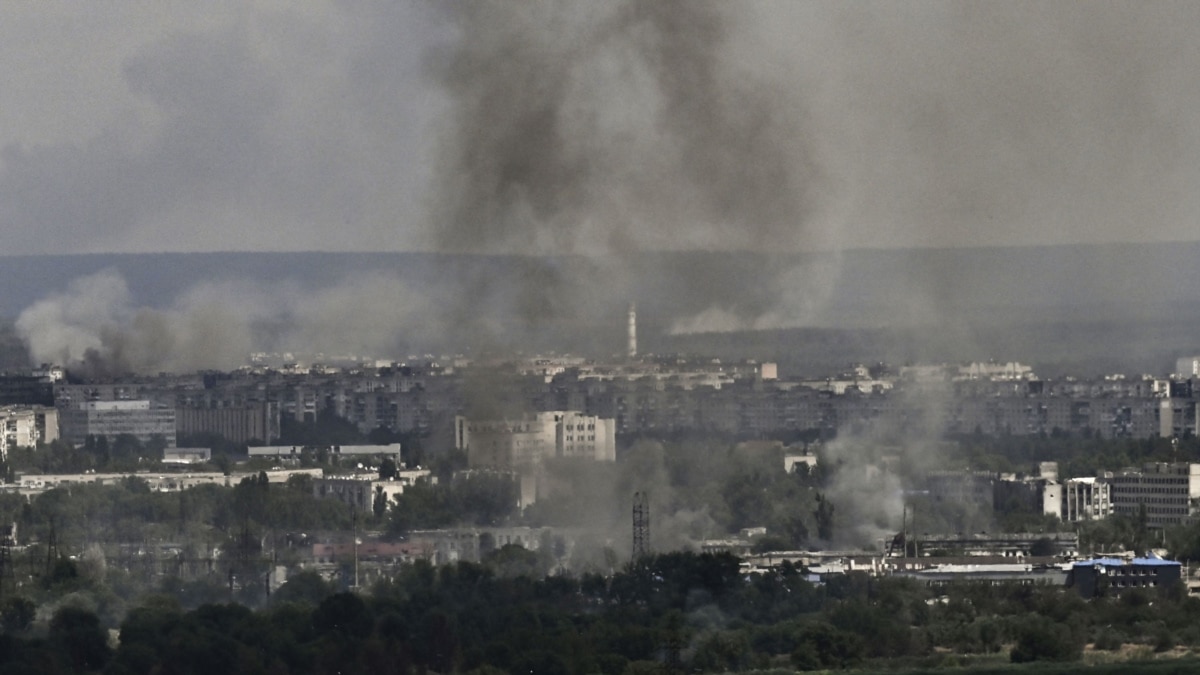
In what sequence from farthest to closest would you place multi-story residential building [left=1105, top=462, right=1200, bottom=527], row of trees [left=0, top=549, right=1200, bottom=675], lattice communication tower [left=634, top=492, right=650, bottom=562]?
multi-story residential building [left=1105, top=462, right=1200, bottom=527]
lattice communication tower [left=634, top=492, right=650, bottom=562]
row of trees [left=0, top=549, right=1200, bottom=675]

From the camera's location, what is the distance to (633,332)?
5628 centimetres

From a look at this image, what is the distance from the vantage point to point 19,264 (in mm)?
127500

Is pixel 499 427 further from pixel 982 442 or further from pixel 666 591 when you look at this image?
pixel 666 591

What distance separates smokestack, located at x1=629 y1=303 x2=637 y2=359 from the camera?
54.7 metres

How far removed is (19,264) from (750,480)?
7918cm

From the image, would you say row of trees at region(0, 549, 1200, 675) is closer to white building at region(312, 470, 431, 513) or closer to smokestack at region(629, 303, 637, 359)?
white building at region(312, 470, 431, 513)

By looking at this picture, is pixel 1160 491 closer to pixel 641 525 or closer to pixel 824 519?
pixel 824 519

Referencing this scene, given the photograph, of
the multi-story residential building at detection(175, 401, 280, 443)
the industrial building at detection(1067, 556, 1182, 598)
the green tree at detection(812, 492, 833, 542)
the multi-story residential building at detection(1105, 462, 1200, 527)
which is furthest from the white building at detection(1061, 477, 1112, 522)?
the multi-story residential building at detection(175, 401, 280, 443)

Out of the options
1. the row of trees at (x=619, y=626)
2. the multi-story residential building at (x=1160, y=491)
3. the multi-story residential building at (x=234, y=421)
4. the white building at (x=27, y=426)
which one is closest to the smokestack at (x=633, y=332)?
the multi-story residential building at (x=1160, y=491)

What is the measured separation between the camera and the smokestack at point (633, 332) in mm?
54713

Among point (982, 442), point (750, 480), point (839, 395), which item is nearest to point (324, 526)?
point (750, 480)

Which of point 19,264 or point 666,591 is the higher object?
point 19,264

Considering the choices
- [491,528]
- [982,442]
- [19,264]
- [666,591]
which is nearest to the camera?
[666,591]

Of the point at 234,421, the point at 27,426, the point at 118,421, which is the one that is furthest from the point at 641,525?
the point at 118,421
